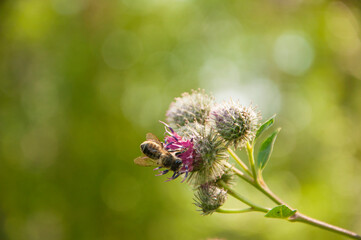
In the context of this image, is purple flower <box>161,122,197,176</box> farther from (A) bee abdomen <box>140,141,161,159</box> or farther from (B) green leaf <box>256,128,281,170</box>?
(B) green leaf <box>256,128,281,170</box>

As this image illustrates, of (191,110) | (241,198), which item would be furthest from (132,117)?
(241,198)

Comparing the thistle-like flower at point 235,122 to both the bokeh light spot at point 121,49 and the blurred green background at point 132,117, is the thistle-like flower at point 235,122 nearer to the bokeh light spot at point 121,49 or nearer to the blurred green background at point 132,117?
the blurred green background at point 132,117

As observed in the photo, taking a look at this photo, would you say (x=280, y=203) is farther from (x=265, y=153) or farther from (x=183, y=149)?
(x=183, y=149)

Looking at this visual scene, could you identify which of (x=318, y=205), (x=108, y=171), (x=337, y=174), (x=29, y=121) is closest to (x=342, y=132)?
(x=337, y=174)

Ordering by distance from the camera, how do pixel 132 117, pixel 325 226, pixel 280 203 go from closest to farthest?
pixel 325 226, pixel 280 203, pixel 132 117

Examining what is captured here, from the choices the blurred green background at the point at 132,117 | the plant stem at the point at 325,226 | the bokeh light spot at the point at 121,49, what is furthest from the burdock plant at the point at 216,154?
the bokeh light spot at the point at 121,49

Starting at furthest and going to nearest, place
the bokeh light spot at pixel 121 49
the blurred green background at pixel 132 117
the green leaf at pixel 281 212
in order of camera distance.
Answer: the bokeh light spot at pixel 121 49 → the blurred green background at pixel 132 117 → the green leaf at pixel 281 212

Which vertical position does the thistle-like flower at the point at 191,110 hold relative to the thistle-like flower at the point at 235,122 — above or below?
above
